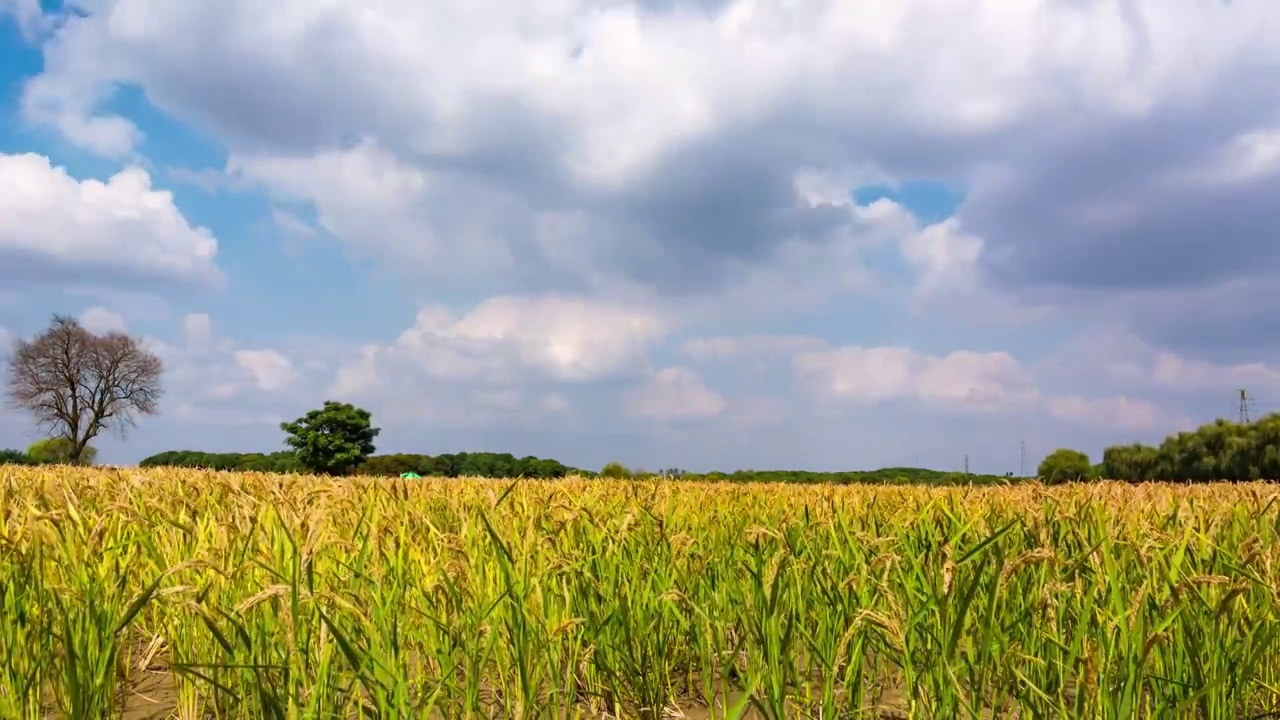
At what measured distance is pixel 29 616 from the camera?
2.93 m

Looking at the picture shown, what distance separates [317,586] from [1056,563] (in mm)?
2928

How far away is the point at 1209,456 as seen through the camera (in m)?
25.7

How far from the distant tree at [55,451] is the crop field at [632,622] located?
4628 cm

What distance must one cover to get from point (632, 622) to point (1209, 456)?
94.5ft

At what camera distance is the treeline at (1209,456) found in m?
24.3

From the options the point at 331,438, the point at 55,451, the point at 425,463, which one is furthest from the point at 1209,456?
the point at 55,451

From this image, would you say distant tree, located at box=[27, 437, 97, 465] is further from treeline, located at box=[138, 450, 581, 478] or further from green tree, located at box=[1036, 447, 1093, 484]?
green tree, located at box=[1036, 447, 1093, 484]

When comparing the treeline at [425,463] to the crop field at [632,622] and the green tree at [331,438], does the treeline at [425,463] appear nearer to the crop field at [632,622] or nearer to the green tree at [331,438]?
the green tree at [331,438]

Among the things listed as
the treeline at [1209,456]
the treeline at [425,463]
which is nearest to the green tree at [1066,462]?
the treeline at [1209,456]

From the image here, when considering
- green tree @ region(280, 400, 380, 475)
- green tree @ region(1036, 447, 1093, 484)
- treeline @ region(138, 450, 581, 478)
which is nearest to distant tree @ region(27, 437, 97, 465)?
treeline @ region(138, 450, 581, 478)

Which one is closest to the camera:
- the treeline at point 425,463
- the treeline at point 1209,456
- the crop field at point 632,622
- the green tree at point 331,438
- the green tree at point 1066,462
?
the crop field at point 632,622

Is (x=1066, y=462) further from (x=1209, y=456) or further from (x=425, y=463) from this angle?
(x=425, y=463)

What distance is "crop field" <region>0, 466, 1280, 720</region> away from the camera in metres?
2.35

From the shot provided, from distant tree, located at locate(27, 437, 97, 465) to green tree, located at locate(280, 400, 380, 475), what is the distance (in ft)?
40.2
